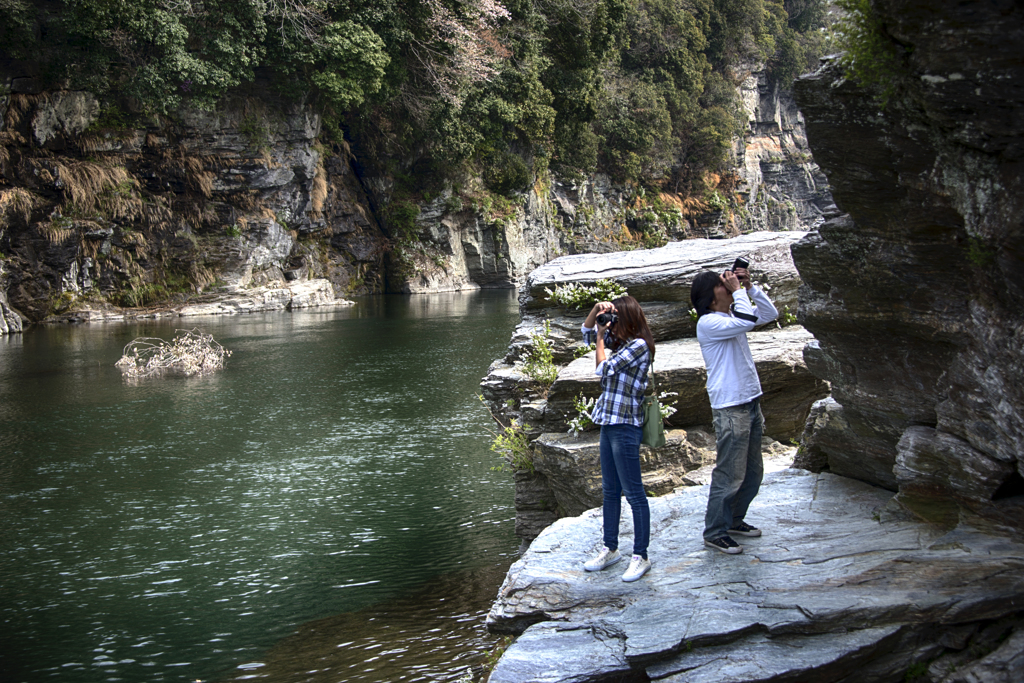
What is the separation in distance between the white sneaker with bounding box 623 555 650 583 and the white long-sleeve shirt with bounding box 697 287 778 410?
1.13m

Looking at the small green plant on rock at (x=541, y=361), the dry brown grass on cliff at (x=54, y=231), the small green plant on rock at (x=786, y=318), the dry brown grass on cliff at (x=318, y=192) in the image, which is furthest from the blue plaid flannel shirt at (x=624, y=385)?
the dry brown grass on cliff at (x=318, y=192)

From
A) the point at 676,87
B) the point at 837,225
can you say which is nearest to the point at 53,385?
the point at 837,225

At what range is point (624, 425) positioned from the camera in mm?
5309

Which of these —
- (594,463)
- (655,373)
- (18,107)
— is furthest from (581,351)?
(18,107)

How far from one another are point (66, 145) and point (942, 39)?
37117mm

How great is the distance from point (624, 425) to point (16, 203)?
110ft

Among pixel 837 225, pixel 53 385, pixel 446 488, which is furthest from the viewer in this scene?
pixel 53 385

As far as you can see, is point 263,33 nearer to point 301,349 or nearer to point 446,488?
point 301,349

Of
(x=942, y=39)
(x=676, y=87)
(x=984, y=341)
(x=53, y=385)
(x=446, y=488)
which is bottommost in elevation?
(x=446, y=488)

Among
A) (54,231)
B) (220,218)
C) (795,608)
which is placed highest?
(220,218)

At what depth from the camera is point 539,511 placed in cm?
897

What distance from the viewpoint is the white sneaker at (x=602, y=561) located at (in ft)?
17.6

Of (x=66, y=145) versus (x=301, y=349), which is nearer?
(x=301, y=349)

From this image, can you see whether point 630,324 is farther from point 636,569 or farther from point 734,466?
point 636,569
